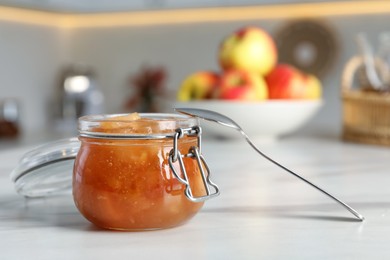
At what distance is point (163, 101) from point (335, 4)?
32.5 inches

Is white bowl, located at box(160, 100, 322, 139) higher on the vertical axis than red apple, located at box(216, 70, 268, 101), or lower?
lower

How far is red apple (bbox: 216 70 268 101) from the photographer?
1.54 meters

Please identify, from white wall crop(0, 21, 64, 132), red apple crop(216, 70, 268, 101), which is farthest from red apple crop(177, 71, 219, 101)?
white wall crop(0, 21, 64, 132)

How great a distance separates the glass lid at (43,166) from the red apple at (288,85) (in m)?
0.85

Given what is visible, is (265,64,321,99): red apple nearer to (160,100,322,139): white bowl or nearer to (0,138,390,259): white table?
(160,100,322,139): white bowl

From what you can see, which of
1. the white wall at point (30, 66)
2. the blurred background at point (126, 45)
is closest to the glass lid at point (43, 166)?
the blurred background at point (126, 45)

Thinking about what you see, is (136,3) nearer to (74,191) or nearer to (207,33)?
(207,33)

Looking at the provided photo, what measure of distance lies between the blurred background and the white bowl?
1.08m

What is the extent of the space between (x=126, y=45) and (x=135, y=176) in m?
2.60

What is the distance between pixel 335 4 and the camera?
2.74 m

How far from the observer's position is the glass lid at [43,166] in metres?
0.77

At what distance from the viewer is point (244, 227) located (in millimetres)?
657

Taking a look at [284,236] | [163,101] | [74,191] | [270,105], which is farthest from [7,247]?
[163,101]

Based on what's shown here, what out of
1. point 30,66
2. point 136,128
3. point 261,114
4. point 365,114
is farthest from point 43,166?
point 30,66
